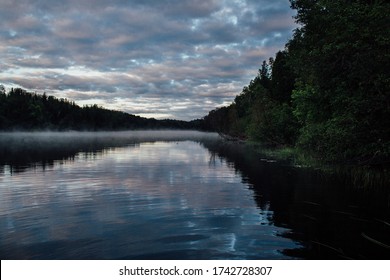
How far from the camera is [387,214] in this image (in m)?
16.1

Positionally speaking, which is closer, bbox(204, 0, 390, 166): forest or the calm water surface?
the calm water surface

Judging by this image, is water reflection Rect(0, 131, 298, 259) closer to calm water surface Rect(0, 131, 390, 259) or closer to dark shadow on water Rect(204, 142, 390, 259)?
calm water surface Rect(0, 131, 390, 259)

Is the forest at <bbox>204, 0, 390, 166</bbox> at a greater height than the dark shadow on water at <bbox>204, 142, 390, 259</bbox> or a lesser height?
greater

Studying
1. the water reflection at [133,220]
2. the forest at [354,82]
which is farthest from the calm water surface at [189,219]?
the forest at [354,82]

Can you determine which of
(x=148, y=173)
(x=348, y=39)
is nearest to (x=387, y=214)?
(x=348, y=39)

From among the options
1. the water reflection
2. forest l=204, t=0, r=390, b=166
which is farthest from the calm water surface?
forest l=204, t=0, r=390, b=166

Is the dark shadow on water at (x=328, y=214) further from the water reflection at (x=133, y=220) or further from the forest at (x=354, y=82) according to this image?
the forest at (x=354, y=82)

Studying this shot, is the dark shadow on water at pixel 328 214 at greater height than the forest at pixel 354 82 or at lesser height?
lesser

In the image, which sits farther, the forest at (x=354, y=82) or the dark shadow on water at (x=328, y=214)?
the forest at (x=354, y=82)

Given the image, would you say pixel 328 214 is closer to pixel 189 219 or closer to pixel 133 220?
pixel 189 219

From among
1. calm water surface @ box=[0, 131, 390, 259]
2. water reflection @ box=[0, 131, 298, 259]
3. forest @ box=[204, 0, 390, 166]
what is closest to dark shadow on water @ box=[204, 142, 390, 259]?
calm water surface @ box=[0, 131, 390, 259]

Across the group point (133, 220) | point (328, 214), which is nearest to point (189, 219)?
point (133, 220)

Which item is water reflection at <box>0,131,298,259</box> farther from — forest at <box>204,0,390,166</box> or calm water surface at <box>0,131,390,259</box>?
forest at <box>204,0,390,166</box>

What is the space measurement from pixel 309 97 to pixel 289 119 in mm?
28113
